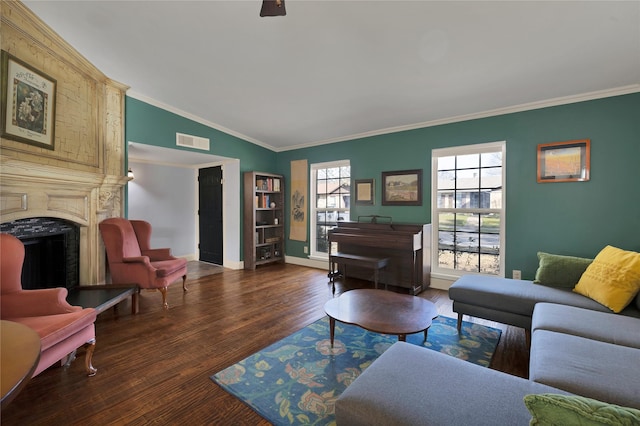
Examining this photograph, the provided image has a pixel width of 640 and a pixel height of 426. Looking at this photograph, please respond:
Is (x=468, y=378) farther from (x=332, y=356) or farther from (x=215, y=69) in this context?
(x=215, y=69)

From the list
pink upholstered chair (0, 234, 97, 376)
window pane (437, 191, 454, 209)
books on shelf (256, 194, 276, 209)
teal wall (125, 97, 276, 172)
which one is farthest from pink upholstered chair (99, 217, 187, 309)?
window pane (437, 191, 454, 209)

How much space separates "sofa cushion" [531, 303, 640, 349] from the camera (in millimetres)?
1650

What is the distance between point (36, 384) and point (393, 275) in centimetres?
379

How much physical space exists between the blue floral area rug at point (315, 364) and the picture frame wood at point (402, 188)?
188cm

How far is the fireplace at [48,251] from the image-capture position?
2.55 m

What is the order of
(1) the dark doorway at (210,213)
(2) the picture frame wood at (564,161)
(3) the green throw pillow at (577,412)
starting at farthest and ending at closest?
(1) the dark doorway at (210,213) → (2) the picture frame wood at (564,161) → (3) the green throw pillow at (577,412)

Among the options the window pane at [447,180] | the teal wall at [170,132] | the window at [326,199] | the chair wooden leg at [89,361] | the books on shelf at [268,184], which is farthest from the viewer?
the books on shelf at [268,184]

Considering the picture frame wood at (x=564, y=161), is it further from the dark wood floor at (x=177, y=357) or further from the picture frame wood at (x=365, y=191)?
the picture frame wood at (x=365, y=191)

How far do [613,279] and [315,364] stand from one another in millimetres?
2402

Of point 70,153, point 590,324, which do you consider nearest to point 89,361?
point 70,153

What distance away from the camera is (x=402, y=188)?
4.25 meters

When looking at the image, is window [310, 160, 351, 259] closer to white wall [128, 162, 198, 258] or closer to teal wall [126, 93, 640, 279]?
teal wall [126, 93, 640, 279]

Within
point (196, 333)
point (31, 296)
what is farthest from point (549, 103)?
point (31, 296)

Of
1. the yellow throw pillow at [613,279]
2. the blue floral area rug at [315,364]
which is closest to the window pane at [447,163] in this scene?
A: the yellow throw pillow at [613,279]
